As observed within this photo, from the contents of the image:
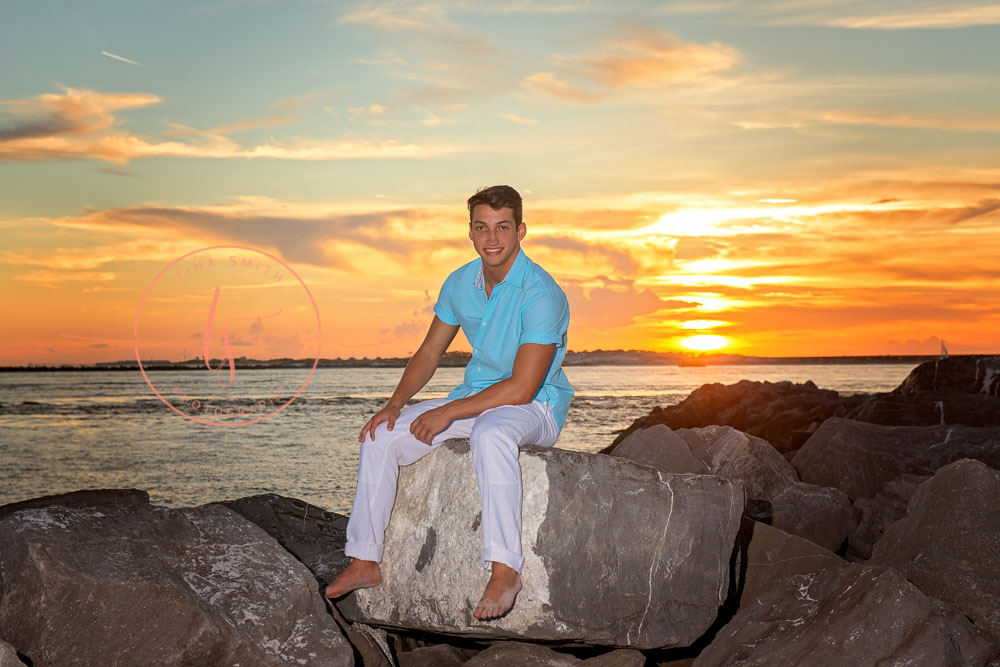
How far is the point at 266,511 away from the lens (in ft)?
24.4

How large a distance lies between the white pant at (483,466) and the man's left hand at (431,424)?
9cm

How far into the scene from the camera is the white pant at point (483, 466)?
15.9 ft

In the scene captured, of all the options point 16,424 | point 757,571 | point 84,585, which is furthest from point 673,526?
point 16,424

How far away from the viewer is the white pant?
483 cm

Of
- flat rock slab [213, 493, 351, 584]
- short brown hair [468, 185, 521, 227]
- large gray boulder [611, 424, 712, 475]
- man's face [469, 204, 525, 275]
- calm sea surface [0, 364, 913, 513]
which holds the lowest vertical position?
calm sea surface [0, 364, 913, 513]

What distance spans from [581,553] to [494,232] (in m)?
1.94

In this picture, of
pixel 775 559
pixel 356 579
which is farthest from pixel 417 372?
pixel 775 559

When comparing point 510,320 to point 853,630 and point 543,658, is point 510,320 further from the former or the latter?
point 853,630

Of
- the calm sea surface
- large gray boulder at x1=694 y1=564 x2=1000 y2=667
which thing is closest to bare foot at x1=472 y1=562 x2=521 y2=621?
large gray boulder at x1=694 y1=564 x2=1000 y2=667

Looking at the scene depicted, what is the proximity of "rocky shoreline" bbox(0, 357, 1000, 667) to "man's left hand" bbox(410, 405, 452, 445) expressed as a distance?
0.25 m

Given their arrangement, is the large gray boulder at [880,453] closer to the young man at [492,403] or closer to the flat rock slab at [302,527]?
the young man at [492,403]

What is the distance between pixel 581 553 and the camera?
4.99 m

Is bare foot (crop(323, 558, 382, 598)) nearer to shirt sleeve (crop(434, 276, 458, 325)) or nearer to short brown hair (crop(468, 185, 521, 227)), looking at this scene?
shirt sleeve (crop(434, 276, 458, 325))


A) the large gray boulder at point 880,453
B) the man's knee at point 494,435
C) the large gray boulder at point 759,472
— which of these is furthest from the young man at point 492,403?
the large gray boulder at point 880,453
